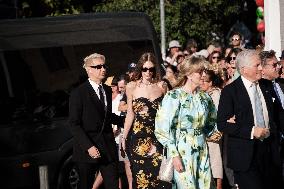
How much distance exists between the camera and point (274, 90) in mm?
10500

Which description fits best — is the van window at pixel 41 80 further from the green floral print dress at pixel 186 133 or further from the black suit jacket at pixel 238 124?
the green floral print dress at pixel 186 133

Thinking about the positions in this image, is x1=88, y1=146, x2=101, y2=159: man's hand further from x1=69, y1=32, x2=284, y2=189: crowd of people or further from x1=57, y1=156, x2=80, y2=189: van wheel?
x1=57, y1=156, x2=80, y2=189: van wheel

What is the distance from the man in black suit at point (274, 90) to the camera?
388 inches

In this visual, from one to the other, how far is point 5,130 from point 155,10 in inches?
532

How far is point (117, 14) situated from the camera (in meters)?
15.3

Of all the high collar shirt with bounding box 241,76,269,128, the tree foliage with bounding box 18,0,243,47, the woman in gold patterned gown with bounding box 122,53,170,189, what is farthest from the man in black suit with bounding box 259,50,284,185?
the tree foliage with bounding box 18,0,243,47

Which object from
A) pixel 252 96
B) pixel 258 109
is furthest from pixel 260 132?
pixel 252 96

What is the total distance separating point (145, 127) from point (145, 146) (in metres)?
0.23

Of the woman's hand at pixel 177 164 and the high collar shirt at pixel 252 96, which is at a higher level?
the high collar shirt at pixel 252 96

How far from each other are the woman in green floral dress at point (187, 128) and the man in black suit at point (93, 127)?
1.76 m

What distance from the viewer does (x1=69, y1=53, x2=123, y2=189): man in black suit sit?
10.7m

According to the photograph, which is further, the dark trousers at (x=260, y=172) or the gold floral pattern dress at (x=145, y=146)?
the gold floral pattern dress at (x=145, y=146)

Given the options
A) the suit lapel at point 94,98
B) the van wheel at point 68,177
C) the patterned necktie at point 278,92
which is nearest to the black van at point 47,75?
the van wheel at point 68,177

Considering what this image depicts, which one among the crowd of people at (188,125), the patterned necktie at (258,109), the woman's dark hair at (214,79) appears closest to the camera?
the crowd of people at (188,125)
